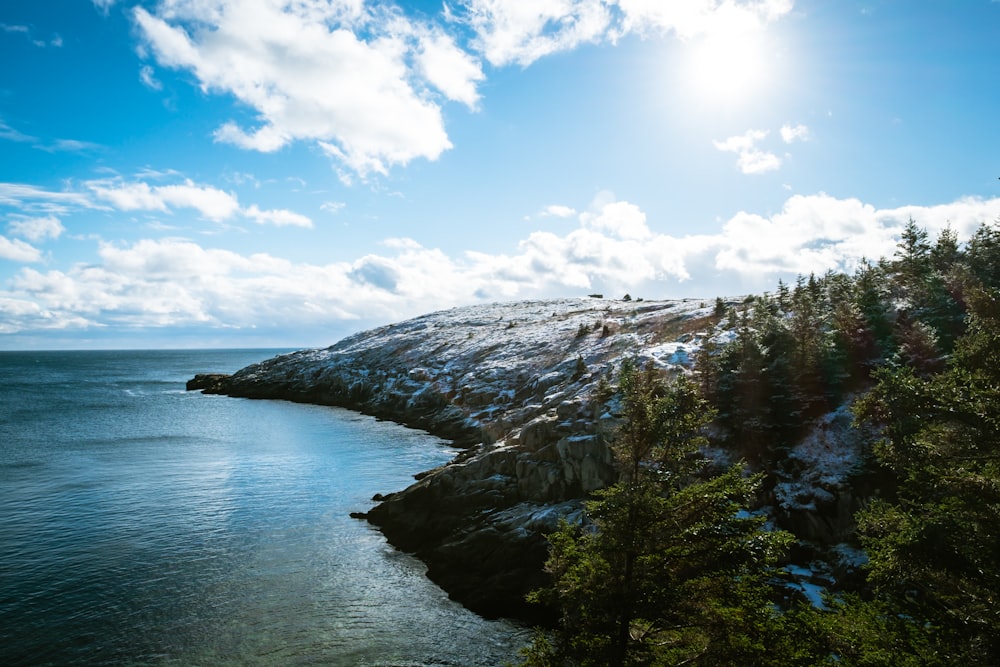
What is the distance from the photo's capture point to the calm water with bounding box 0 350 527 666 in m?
21.4

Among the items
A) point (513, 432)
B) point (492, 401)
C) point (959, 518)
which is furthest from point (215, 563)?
point (492, 401)

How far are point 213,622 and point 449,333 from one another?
85562 millimetres

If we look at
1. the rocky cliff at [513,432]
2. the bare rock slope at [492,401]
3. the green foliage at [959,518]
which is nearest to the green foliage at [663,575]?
the green foliage at [959,518]

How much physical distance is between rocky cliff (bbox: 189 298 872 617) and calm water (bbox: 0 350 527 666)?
2.38 meters

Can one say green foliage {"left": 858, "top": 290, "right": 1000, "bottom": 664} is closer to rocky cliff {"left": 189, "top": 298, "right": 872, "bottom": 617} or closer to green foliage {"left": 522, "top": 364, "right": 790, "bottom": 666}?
green foliage {"left": 522, "top": 364, "right": 790, "bottom": 666}

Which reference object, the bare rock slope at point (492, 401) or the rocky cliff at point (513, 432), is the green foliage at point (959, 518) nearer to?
the rocky cliff at point (513, 432)

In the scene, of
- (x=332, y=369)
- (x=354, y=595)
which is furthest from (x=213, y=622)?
(x=332, y=369)

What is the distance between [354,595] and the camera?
2572 cm

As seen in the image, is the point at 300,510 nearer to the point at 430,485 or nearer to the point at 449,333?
the point at 430,485

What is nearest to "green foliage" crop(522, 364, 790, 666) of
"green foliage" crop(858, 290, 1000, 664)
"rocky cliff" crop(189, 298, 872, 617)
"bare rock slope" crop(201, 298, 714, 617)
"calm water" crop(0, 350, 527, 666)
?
"green foliage" crop(858, 290, 1000, 664)

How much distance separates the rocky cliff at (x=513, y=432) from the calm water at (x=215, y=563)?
238cm

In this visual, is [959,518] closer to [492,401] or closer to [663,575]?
[663,575]

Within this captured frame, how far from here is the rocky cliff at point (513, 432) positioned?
2578 centimetres

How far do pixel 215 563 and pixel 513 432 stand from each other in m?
20.7
